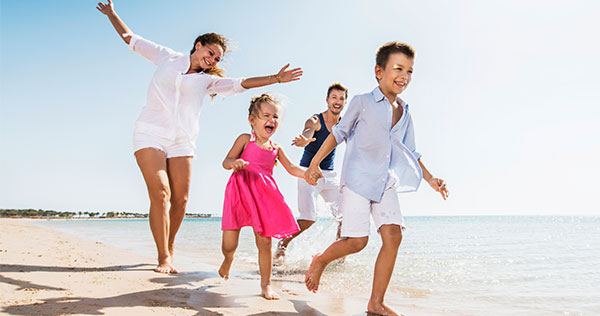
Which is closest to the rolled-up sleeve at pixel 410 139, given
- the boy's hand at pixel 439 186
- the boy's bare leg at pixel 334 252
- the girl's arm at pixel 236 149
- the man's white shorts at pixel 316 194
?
the boy's hand at pixel 439 186

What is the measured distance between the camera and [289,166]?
3.82m

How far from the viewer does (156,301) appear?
8.82 feet

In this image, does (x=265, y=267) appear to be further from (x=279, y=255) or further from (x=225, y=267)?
(x=279, y=255)

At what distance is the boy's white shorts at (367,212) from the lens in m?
2.91

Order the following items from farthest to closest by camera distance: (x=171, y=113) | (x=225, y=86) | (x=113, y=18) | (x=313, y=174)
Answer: (x=113, y=18) < (x=225, y=86) < (x=171, y=113) < (x=313, y=174)

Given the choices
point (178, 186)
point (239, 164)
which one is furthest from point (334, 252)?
point (178, 186)

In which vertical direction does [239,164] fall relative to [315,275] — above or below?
above

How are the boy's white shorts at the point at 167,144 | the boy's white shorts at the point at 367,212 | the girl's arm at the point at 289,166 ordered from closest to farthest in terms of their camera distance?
1. the boy's white shorts at the point at 367,212
2. the girl's arm at the point at 289,166
3. the boy's white shorts at the point at 167,144

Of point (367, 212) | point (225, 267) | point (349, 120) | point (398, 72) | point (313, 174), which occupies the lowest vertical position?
point (225, 267)

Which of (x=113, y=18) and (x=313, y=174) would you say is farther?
(x=113, y=18)

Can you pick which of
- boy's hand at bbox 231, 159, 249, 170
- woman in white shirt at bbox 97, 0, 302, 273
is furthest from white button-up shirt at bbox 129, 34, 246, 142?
boy's hand at bbox 231, 159, 249, 170

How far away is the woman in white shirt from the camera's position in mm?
3959

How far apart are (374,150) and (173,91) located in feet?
7.13

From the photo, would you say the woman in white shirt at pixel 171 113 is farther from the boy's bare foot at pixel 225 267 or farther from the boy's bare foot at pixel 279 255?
the boy's bare foot at pixel 279 255
